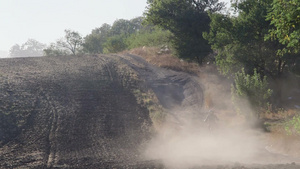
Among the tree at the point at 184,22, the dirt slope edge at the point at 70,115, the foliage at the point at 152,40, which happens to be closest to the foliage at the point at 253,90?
the dirt slope edge at the point at 70,115

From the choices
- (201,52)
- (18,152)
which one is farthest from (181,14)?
(18,152)

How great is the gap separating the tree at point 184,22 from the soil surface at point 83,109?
2967 millimetres

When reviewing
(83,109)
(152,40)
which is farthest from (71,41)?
(83,109)

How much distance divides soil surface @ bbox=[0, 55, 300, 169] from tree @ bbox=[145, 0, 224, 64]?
2967 mm

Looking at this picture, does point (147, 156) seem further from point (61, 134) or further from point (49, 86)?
point (49, 86)

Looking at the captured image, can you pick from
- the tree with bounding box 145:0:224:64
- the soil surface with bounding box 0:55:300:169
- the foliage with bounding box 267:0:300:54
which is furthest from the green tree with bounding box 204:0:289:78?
the foliage with bounding box 267:0:300:54

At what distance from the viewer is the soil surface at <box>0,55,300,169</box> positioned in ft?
48.9

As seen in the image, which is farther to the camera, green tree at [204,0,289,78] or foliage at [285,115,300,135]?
green tree at [204,0,289,78]

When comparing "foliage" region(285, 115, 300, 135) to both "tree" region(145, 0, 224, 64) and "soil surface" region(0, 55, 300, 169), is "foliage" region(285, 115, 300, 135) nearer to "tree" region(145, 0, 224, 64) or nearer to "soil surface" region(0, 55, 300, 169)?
"soil surface" region(0, 55, 300, 169)

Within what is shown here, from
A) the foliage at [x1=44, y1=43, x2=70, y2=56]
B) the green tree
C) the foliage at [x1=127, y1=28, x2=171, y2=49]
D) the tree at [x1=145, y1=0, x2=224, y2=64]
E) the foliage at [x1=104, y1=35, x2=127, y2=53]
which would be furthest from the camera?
the foliage at [x1=44, y1=43, x2=70, y2=56]

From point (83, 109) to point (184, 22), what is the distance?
606 inches

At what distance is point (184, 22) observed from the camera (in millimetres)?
31672

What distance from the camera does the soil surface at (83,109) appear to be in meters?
14.9

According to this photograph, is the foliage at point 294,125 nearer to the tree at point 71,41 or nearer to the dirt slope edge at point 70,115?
the dirt slope edge at point 70,115
